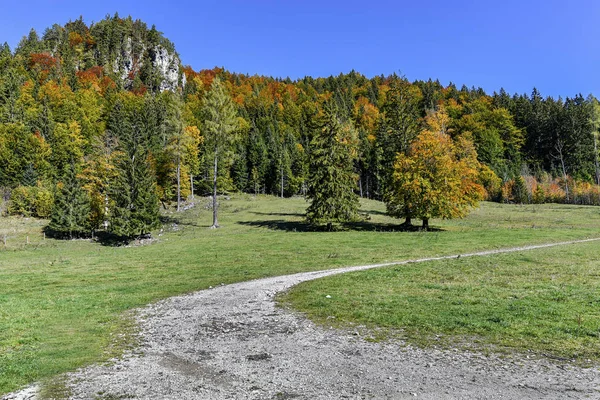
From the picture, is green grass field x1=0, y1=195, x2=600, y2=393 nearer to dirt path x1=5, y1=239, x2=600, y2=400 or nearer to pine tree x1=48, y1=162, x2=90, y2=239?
dirt path x1=5, y1=239, x2=600, y2=400

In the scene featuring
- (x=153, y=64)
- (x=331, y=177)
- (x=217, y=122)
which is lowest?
(x=331, y=177)

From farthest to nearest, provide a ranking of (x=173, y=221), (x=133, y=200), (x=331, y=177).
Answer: (x=173, y=221)
(x=133, y=200)
(x=331, y=177)

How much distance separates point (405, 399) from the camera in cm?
745

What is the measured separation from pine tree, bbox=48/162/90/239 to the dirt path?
48.6 metres

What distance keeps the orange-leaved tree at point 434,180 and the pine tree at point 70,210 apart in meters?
42.7

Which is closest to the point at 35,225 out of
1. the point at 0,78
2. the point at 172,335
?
the point at 172,335

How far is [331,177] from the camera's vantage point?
47.5 metres

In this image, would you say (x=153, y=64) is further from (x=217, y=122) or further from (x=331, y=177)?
(x=331, y=177)

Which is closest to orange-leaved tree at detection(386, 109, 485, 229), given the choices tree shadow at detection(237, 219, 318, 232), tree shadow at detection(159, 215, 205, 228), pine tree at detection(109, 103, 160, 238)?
tree shadow at detection(237, 219, 318, 232)

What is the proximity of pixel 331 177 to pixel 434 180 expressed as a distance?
1200 cm

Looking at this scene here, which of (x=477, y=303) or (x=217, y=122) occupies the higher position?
(x=217, y=122)

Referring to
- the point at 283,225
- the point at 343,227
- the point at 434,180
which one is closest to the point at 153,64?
the point at 283,225

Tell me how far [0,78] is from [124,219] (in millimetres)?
91628

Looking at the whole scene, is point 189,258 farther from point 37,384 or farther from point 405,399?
point 405,399
